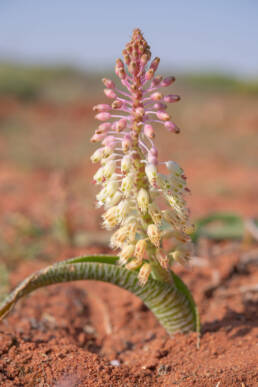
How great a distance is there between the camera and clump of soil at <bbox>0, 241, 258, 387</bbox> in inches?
90.1

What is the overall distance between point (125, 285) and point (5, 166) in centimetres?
916

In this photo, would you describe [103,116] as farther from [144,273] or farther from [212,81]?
[212,81]

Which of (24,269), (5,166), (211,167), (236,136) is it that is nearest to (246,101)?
(236,136)

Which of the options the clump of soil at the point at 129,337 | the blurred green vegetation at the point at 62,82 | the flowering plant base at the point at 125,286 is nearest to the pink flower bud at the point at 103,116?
the flowering plant base at the point at 125,286

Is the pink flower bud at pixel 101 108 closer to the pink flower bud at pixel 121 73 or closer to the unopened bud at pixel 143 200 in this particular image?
the pink flower bud at pixel 121 73

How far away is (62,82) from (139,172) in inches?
1644

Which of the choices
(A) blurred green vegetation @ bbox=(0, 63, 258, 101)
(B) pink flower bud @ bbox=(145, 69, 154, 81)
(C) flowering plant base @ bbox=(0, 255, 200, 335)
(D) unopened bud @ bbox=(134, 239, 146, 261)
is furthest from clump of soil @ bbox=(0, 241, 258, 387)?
(A) blurred green vegetation @ bbox=(0, 63, 258, 101)

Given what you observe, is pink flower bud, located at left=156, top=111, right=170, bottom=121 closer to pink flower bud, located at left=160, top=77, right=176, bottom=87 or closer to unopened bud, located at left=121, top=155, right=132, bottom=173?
pink flower bud, located at left=160, top=77, right=176, bottom=87

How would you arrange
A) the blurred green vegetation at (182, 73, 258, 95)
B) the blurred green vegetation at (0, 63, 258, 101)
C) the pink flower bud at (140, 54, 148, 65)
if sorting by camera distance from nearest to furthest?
the pink flower bud at (140, 54, 148, 65)
the blurred green vegetation at (0, 63, 258, 101)
the blurred green vegetation at (182, 73, 258, 95)

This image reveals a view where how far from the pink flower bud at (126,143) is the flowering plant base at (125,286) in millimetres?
677

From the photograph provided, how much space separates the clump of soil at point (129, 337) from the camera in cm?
229

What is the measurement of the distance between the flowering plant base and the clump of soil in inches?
5.8

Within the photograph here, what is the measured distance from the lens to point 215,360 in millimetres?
2457

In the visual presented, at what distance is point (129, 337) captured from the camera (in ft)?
10.6
